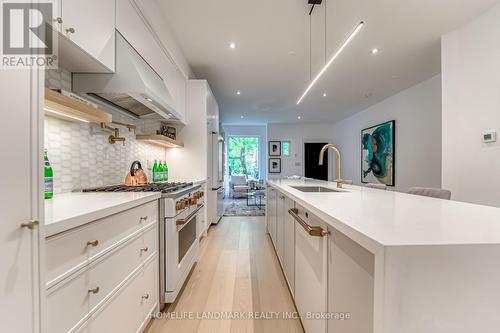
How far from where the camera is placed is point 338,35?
280 centimetres

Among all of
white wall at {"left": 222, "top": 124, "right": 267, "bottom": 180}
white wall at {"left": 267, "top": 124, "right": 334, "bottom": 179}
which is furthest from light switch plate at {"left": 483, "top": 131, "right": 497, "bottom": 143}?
white wall at {"left": 222, "top": 124, "right": 267, "bottom": 180}

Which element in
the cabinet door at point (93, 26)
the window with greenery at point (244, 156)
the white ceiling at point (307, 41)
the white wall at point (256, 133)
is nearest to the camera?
the cabinet door at point (93, 26)

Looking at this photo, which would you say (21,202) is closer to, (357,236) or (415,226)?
(357,236)

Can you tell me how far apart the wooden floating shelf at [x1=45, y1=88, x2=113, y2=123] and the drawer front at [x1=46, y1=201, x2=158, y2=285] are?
64cm

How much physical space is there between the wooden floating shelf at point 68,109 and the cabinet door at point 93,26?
0.32m

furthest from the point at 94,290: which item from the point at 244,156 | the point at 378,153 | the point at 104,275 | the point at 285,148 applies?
the point at 244,156

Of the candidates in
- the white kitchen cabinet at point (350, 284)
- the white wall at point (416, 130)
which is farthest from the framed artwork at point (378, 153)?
the white kitchen cabinet at point (350, 284)

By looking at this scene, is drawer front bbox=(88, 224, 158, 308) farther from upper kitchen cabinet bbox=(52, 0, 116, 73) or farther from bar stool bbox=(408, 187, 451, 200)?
bar stool bbox=(408, 187, 451, 200)

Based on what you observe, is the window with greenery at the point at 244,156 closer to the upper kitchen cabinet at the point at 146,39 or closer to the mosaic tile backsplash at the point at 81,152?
the upper kitchen cabinet at the point at 146,39

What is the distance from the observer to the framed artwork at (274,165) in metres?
8.60

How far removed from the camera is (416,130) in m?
4.46

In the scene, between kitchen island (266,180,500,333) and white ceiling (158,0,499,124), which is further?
white ceiling (158,0,499,124)

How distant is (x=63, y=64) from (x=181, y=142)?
1.94 meters

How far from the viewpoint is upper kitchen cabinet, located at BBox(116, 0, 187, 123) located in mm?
1705
